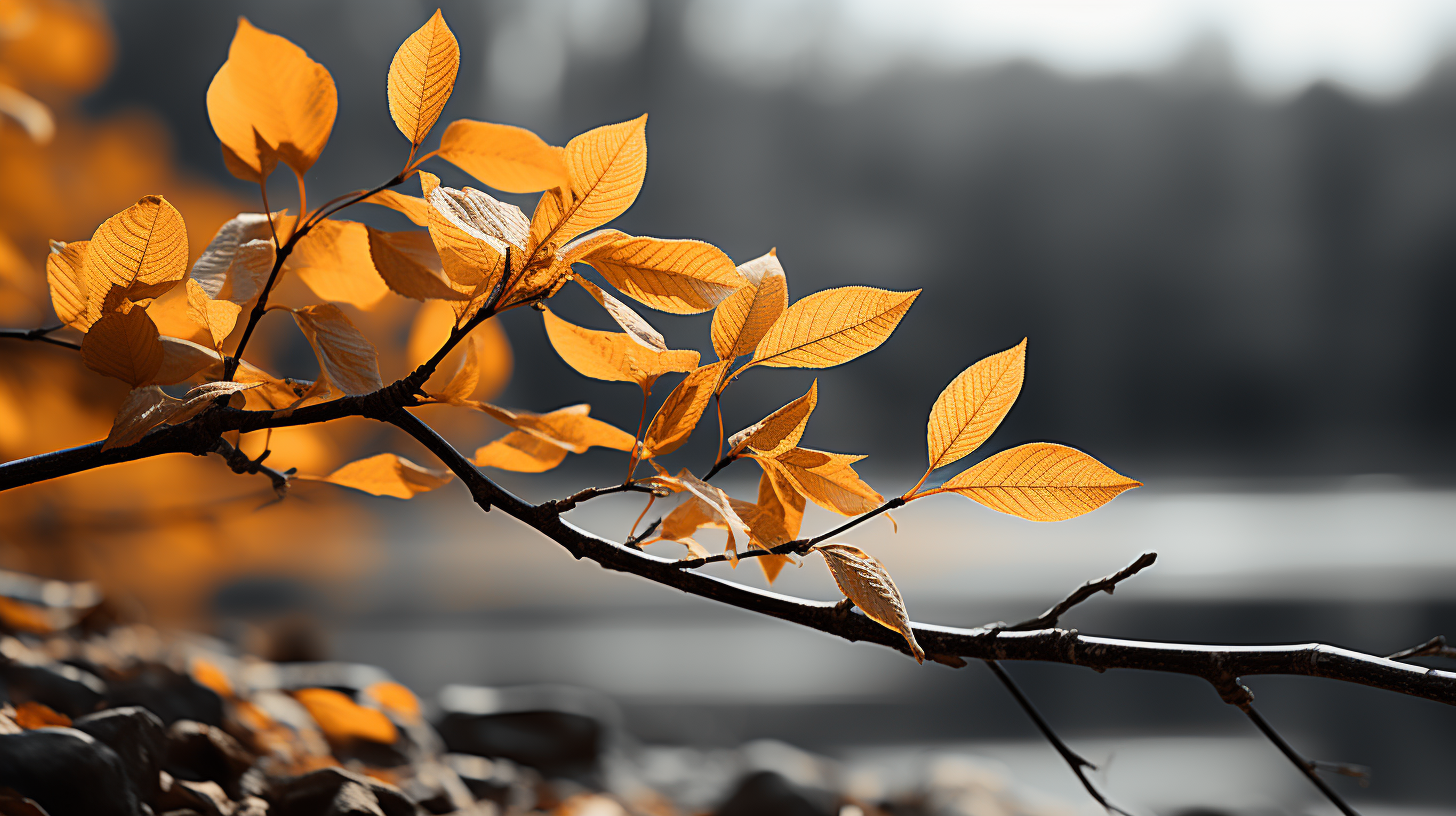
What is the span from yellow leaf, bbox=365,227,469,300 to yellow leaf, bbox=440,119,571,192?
18 millimetres

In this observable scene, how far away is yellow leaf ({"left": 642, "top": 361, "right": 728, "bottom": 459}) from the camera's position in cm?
11

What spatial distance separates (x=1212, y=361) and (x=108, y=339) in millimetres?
1582

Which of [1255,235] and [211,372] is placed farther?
[1255,235]

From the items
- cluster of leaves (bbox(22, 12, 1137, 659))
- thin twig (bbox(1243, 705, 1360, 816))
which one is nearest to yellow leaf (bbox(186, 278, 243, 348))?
cluster of leaves (bbox(22, 12, 1137, 659))

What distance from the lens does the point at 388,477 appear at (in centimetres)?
14

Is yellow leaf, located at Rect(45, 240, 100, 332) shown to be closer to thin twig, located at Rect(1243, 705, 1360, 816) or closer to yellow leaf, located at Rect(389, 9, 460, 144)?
yellow leaf, located at Rect(389, 9, 460, 144)

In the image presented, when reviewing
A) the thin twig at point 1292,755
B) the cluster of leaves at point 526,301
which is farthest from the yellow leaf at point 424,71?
the thin twig at point 1292,755

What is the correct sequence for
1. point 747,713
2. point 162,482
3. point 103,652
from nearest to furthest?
point 103,652 < point 162,482 < point 747,713

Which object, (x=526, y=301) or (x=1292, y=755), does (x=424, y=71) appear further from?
(x=1292, y=755)

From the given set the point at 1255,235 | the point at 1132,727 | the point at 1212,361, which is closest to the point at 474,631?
the point at 1132,727

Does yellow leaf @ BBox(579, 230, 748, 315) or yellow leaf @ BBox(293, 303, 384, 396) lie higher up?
yellow leaf @ BBox(579, 230, 748, 315)

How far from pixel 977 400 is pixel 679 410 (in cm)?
4

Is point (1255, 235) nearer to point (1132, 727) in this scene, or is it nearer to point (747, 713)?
point (1132, 727)

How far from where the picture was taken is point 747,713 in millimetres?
752
